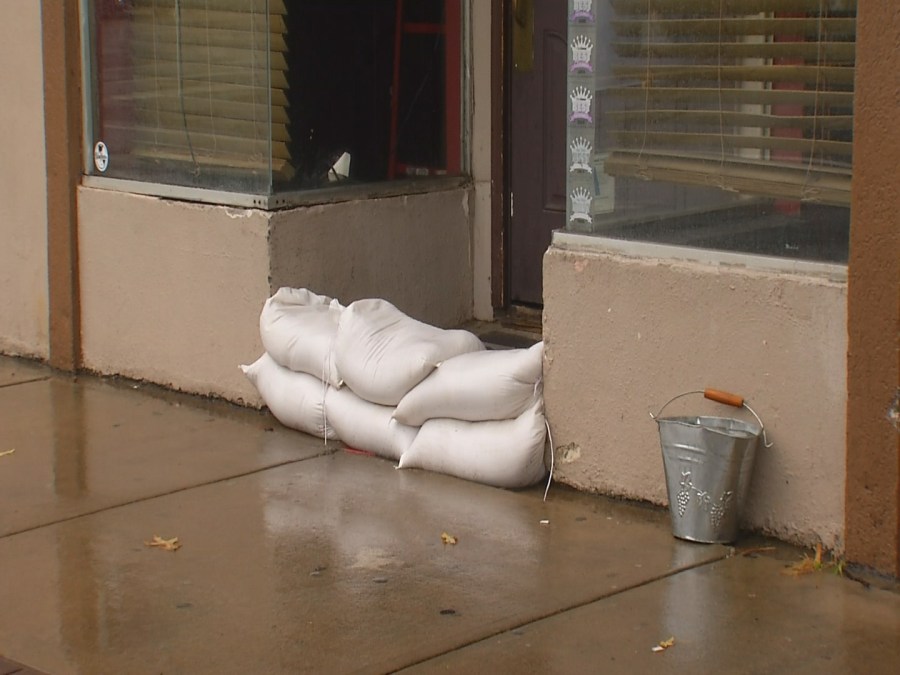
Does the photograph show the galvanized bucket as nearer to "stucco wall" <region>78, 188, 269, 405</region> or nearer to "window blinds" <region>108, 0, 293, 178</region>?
"stucco wall" <region>78, 188, 269, 405</region>

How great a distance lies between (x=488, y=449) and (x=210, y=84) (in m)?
2.49

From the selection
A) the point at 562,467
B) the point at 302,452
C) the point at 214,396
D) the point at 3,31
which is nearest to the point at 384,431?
the point at 302,452

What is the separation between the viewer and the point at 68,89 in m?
7.56

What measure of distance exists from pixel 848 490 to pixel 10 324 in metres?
5.04

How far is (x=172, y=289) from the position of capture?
729 cm

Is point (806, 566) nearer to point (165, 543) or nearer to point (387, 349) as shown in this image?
point (387, 349)

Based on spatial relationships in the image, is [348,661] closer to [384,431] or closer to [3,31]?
[384,431]

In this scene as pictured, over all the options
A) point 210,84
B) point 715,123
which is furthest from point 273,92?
point 715,123

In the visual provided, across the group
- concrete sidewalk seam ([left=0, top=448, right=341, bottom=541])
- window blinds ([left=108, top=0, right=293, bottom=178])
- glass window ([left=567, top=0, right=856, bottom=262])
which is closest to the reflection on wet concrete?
concrete sidewalk seam ([left=0, top=448, right=341, bottom=541])

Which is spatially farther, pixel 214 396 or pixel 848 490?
pixel 214 396

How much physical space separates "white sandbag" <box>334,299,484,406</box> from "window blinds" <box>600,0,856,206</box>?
1.03 metres

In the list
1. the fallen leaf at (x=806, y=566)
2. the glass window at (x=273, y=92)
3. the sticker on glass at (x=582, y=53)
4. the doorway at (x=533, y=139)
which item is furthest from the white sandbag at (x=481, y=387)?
the doorway at (x=533, y=139)

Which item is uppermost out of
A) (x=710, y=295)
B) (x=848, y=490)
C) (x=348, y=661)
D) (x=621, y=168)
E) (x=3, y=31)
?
(x=3, y=31)

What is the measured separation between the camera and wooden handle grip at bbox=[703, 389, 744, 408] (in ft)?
16.8
